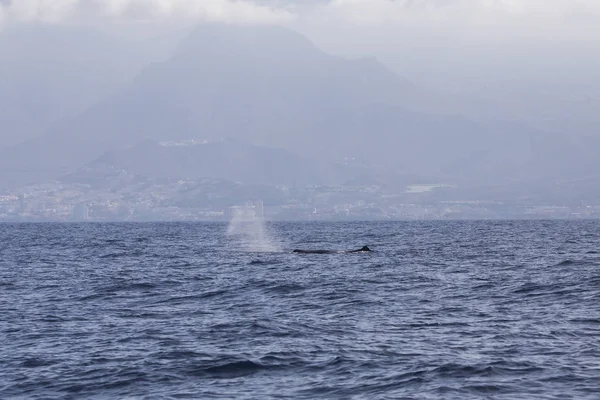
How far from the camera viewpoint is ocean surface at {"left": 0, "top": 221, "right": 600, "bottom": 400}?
31000 mm

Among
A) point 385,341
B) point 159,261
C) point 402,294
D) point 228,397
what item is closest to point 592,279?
point 402,294

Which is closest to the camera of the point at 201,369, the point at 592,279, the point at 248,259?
the point at 201,369

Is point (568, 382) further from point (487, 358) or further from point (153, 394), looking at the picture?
point (153, 394)

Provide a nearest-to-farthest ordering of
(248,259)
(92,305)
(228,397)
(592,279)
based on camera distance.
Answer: (228,397) < (92,305) < (592,279) < (248,259)

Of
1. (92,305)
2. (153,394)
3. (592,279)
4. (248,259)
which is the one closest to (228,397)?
(153,394)

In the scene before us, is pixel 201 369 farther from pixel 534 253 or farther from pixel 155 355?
pixel 534 253

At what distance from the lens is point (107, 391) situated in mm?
30859

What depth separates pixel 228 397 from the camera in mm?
29719

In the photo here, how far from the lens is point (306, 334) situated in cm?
3991

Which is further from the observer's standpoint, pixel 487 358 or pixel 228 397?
pixel 487 358

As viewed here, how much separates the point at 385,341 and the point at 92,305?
19.5 m

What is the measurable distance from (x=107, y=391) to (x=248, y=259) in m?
55.1

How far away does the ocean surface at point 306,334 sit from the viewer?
1220 inches

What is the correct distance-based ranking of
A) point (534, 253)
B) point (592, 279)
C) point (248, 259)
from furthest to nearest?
1. point (534, 253)
2. point (248, 259)
3. point (592, 279)
